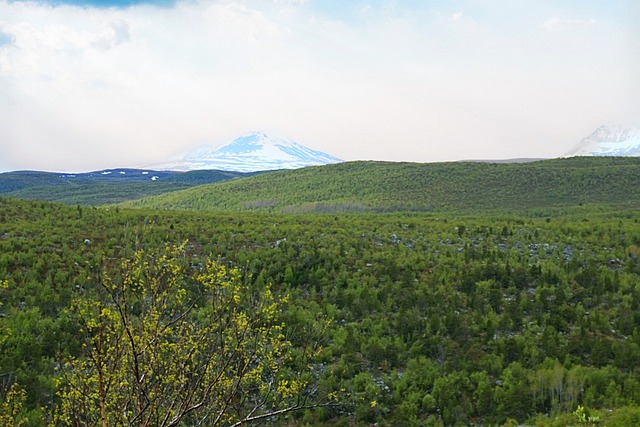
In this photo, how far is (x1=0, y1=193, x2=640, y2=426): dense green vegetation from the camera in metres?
14.0

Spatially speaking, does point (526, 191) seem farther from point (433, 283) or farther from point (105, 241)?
point (105, 241)

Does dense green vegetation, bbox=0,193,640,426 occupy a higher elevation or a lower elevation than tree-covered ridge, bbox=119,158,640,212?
lower

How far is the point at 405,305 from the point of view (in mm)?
20000

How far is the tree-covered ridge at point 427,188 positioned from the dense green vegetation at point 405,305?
29317mm

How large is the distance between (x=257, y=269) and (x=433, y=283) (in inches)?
304

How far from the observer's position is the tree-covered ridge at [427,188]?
6112 centimetres

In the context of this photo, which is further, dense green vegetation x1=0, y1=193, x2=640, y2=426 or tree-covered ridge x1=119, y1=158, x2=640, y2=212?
tree-covered ridge x1=119, y1=158, x2=640, y2=212

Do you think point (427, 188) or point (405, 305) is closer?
point (405, 305)

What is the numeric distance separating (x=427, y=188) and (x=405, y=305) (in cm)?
5320

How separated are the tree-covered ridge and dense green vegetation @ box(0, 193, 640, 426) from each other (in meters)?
29.3

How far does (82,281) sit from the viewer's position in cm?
1850

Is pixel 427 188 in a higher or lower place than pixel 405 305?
higher

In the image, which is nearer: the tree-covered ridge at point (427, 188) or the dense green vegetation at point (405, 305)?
the dense green vegetation at point (405, 305)

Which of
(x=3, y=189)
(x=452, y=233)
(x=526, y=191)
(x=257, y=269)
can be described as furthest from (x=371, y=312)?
(x=3, y=189)
